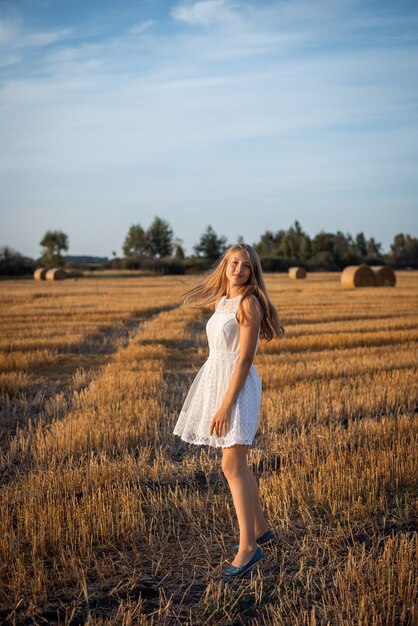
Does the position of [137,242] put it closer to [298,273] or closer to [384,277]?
[298,273]

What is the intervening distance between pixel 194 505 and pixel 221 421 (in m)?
1.26

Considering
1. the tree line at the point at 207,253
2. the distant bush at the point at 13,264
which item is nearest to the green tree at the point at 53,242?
the tree line at the point at 207,253

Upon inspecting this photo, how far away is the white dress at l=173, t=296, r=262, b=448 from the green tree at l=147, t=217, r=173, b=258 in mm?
104125

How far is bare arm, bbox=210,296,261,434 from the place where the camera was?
3.85 m

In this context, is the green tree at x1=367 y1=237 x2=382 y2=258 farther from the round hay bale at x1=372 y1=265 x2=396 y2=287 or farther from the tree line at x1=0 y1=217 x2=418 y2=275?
the round hay bale at x1=372 y1=265 x2=396 y2=287

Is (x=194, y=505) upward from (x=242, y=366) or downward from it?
downward

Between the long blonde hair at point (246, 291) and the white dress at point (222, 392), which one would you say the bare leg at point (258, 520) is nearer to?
the white dress at point (222, 392)

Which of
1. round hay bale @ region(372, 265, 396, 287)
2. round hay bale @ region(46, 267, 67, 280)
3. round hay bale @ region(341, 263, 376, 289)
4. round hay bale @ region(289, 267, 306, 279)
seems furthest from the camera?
round hay bale @ region(46, 267, 67, 280)

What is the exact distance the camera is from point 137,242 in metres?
109

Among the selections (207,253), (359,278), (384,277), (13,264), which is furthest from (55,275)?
(207,253)

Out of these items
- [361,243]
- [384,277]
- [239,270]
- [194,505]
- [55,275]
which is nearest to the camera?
[239,270]

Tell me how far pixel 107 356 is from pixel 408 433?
7.87 metres

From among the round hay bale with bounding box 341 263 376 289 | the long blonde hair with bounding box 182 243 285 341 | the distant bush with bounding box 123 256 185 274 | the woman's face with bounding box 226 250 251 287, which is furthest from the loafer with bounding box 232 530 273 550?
the distant bush with bounding box 123 256 185 274

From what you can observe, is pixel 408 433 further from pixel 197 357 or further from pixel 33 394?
pixel 197 357
